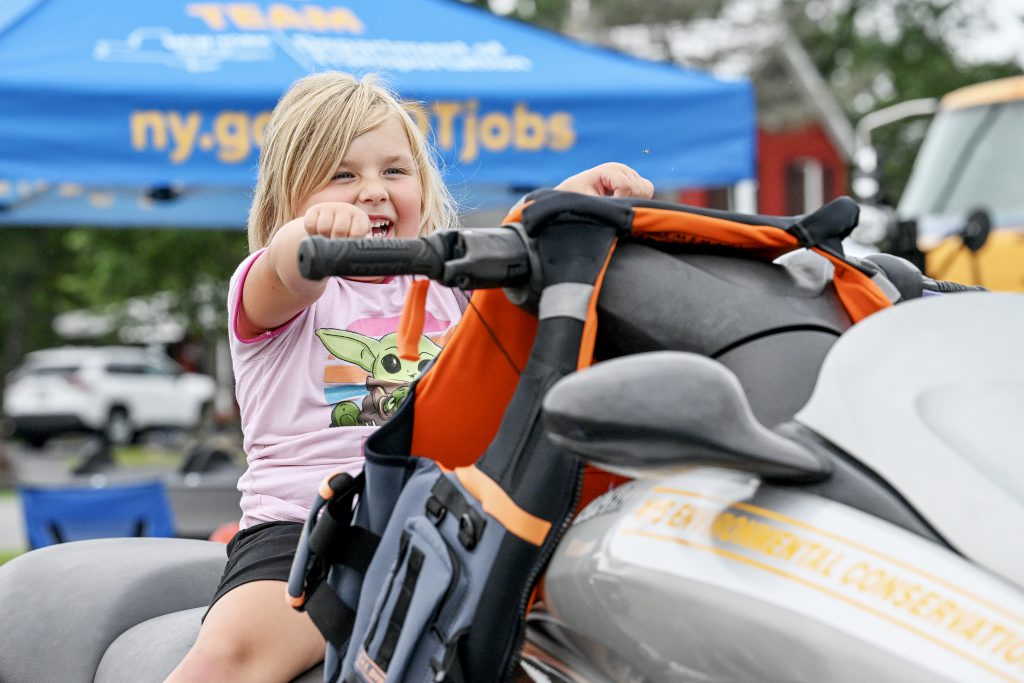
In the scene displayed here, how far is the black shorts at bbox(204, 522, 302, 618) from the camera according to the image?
1790mm

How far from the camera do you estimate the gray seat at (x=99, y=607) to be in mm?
1993

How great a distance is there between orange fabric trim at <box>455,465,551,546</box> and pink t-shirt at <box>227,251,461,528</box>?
2.46 ft

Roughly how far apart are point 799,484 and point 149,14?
179 inches

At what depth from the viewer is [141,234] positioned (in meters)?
19.5

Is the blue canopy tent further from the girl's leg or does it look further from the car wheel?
the car wheel

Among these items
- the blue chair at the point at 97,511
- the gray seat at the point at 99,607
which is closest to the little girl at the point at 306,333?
the gray seat at the point at 99,607

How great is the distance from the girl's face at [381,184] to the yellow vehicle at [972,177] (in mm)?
4331

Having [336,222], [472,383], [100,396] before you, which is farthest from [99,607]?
[100,396]

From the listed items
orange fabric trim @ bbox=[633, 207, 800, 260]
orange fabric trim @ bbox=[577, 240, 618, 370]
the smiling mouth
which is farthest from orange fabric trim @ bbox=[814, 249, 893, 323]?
the smiling mouth

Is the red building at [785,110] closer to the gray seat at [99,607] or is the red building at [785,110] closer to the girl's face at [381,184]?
the girl's face at [381,184]

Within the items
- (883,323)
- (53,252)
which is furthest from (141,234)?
(883,323)

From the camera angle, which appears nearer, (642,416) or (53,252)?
(642,416)

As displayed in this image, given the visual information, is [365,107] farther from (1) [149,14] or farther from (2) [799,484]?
(1) [149,14]

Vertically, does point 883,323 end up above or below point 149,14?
above
